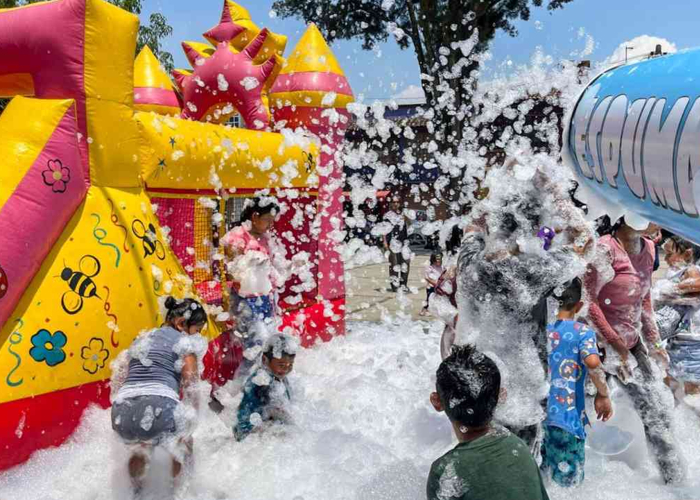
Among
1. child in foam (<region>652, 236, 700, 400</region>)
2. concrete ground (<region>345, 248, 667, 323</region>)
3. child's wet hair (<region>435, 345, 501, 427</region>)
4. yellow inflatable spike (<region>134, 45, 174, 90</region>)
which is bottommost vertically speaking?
concrete ground (<region>345, 248, 667, 323</region>)

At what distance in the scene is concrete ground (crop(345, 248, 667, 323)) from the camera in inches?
287

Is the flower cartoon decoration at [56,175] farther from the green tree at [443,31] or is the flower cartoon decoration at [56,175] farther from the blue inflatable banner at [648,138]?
the green tree at [443,31]

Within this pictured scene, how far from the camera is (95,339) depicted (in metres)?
3.19

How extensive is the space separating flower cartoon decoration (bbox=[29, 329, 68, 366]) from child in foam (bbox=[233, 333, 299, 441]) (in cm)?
95

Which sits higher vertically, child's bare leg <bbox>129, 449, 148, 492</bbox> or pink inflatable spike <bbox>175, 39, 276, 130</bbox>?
pink inflatable spike <bbox>175, 39, 276, 130</bbox>

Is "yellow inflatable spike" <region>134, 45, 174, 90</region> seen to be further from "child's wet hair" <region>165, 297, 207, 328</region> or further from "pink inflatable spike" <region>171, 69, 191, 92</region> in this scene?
"child's wet hair" <region>165, 297, 207, 328</region>

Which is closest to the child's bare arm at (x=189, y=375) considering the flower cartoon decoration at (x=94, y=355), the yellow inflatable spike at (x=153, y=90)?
the flower cartoon decoration at (x=94, y=355)

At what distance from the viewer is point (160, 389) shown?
277 cm

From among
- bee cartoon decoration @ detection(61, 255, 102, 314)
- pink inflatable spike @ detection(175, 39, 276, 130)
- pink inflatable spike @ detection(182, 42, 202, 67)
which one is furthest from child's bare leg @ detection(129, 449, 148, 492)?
pink inflatable spike @ detection(182, 42, 202, 67)

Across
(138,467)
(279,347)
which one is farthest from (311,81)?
(138,467)

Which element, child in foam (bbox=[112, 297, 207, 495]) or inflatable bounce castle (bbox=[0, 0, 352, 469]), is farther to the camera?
inflatable bounce castle (bbox=[0, 0, 352, 469])

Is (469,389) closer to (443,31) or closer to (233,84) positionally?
(233,84)

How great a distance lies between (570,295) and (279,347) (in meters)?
1.54

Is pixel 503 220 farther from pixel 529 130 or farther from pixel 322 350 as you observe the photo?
pixel 529 130
